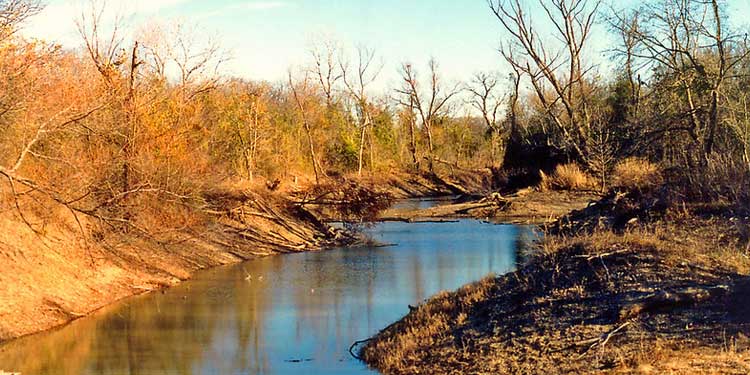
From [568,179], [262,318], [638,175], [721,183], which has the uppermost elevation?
[568,179]

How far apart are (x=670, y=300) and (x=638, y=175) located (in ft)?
49.9

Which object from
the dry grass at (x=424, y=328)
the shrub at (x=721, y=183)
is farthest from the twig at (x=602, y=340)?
the shrub at (x=721, y=183)

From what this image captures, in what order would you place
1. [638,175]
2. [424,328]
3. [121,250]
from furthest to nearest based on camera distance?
[638,175]
[121,250]
[424,328]

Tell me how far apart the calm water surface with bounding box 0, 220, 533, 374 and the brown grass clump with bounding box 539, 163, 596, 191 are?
14281 millimetres

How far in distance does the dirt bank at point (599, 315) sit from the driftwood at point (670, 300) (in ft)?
0.04

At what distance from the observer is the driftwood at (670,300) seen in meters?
10.9

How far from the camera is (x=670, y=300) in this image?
1092 cm

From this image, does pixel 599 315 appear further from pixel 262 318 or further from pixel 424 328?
pixel 262 318

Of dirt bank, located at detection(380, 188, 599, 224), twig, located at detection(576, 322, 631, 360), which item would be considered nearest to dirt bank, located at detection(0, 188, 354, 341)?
dirt bank, located at detection(380, 188, 599, 224)

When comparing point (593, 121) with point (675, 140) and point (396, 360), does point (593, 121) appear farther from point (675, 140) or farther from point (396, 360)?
point (396, 360)

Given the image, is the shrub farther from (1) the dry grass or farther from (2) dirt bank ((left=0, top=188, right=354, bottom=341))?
(2) dirt bank ((left=0, top=188, right=354, bottom=341))

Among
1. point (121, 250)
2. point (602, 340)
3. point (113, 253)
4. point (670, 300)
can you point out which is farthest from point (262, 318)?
point (670, 300)

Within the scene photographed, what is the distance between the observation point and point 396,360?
12.0m

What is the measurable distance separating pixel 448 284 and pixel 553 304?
7840 millimetres
